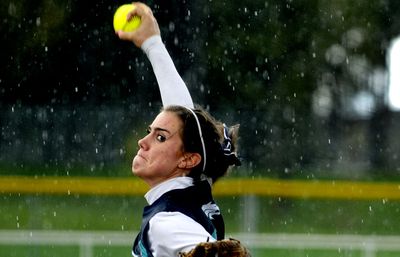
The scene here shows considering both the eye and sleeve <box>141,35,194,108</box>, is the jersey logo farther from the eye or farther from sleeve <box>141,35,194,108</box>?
sleeve <box>141,35,194,108</box>

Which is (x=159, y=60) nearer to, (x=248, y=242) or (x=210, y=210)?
(x=210, y=210)

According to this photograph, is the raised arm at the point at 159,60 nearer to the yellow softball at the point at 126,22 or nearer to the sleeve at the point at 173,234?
the yellow softball at the point at 126,22

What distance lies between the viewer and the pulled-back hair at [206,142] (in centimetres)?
344

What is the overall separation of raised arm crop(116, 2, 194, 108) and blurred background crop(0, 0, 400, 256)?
24.2 feet

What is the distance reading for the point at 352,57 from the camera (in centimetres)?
1661

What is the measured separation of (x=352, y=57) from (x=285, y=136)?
2628 mm

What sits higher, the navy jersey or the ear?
the ear

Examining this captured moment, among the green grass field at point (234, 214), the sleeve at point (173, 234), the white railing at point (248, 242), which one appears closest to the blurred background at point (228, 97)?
the green grass field at point (234, 214)

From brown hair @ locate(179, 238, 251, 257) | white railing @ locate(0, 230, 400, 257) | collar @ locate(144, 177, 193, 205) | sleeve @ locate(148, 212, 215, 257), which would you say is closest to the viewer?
brown hair @ locate(179, 238, 251, 257)

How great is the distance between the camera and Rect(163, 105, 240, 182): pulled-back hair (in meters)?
3.44

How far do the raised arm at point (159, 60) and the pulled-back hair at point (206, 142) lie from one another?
0.28 m

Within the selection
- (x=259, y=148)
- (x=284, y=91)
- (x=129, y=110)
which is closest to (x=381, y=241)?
(x=259, y=148)

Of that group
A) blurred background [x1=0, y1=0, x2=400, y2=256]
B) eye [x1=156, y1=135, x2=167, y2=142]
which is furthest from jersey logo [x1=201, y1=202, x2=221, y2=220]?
blurred background [x1=0, y1=0, x2=400, y2=256]

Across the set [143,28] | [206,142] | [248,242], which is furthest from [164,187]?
[248,242]
